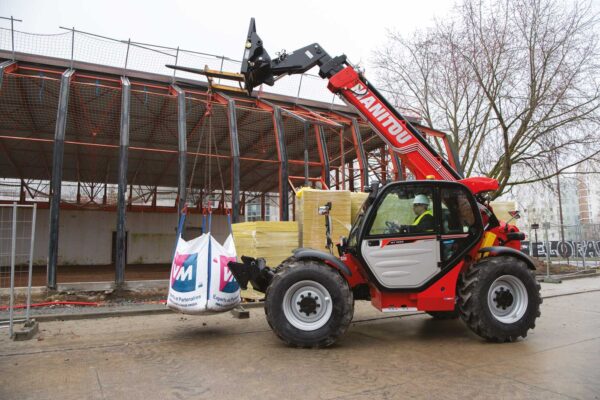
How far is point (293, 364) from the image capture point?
14.9 ft

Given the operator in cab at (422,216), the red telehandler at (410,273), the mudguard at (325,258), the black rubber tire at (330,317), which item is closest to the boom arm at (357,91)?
the red telehandler at (410,273)

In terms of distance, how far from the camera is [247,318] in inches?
289

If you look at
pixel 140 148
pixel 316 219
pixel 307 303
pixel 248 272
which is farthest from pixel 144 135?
pixel 307 303

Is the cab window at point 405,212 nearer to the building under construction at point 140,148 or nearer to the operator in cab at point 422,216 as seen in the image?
the operator in cab at point 422,216

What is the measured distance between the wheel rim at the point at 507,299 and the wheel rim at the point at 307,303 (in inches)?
88.1

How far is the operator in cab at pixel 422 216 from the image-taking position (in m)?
5.52

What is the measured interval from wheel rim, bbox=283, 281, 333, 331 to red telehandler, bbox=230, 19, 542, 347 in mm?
13

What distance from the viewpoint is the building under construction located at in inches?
463

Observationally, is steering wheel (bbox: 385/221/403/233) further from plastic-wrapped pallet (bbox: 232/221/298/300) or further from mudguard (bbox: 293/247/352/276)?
plastic-wrapped pallet (bbox: 232/221/298/300)

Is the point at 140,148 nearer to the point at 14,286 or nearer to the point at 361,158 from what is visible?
the point at 14,286

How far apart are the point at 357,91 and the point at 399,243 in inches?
99.2

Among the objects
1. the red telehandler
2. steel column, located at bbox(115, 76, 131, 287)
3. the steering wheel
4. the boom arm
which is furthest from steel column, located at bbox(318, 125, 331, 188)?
the steering wheel

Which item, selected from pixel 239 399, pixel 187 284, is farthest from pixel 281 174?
pixel 239 399

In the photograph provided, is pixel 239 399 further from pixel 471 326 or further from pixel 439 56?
pixel 439 56
